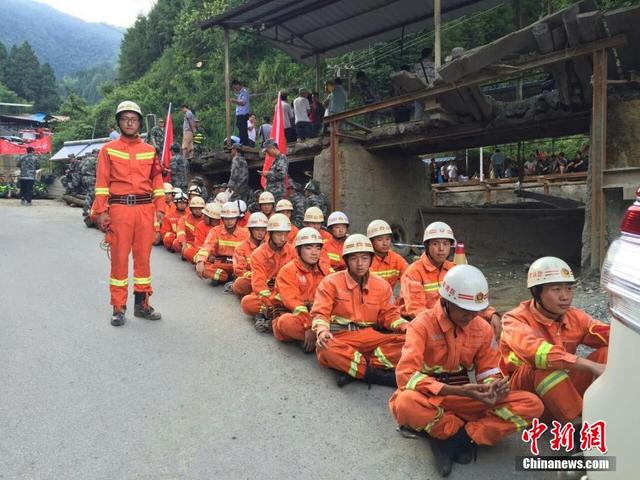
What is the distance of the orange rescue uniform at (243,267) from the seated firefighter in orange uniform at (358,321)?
8.07 ft

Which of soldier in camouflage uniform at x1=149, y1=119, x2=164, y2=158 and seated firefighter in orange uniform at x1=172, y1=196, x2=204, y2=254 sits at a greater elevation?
soldier in camouflage uniform at x1=149, y1=119, x2=164, y2=158

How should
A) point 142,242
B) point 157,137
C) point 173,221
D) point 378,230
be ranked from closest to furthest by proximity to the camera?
point 142,242 < point 378,230 < point 173,221 < point 157,137

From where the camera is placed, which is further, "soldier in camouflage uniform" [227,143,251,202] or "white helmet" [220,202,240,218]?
"soldier in camouflage uniform" [227,143,251,202]

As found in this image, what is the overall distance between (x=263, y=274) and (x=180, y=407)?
2.42m

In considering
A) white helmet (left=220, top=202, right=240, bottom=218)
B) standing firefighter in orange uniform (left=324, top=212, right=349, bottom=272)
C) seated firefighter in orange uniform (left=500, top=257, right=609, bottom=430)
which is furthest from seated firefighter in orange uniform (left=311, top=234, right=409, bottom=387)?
white helmet (left=220, top=202, right=240, bottom=218)

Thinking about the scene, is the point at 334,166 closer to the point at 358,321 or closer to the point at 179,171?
the point at 358,321

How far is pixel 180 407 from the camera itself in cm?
372

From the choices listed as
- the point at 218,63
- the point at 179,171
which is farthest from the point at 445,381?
the point at 218,63

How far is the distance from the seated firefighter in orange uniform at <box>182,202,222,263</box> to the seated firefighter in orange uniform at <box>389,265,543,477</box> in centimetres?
654

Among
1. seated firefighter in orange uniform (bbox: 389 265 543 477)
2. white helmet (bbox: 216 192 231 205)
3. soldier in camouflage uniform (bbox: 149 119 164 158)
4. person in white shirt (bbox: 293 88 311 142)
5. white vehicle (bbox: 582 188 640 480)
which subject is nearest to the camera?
white vehicle (bbox: 582 188 640 480)

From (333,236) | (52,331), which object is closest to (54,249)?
(52,331)

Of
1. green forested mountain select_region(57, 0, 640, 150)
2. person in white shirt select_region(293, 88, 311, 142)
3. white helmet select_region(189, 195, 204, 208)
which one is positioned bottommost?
white helmet select_region(189, 195, 204, 208)

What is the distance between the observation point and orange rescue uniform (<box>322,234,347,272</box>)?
22.5 ft

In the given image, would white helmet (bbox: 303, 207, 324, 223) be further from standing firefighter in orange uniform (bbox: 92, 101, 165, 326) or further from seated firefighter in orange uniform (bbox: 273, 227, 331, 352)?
standing firefighter in orange uniform (bbox: 92, 101, 165, 326)
